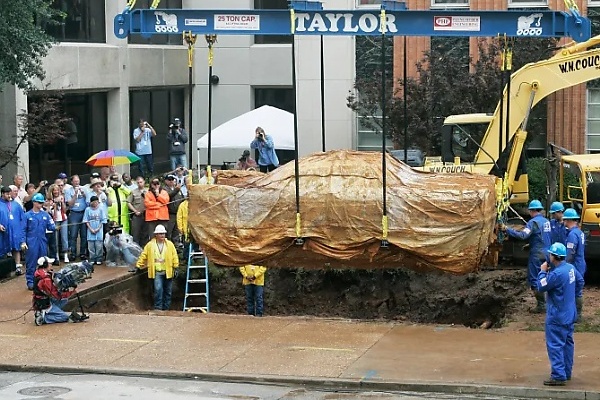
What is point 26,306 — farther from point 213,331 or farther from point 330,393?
point 330,393

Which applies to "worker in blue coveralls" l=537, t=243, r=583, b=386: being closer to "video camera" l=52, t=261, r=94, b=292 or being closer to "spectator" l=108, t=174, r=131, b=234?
"video camera" l=52, t=261, r=94, b=292

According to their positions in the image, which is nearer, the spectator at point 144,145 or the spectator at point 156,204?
the spectator at point 156,204

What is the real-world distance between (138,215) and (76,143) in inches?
378

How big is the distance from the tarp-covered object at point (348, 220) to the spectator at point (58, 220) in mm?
6566

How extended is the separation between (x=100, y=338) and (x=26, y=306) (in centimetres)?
289

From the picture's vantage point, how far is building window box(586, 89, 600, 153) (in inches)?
1194

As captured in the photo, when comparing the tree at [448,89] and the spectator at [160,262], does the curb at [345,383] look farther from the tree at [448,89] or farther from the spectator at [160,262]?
the tree at [448,89]

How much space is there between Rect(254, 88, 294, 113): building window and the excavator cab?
15.6 metres

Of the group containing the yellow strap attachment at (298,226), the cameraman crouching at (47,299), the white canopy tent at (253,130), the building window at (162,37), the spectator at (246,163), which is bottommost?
the cameraman crouching at (47,299)

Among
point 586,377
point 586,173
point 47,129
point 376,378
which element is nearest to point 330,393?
point 376,378

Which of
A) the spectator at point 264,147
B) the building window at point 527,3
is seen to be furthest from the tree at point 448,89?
the spectator at point 264,147

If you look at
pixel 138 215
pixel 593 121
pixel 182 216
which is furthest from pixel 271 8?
pixel 182 216

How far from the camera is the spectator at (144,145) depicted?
102 feet

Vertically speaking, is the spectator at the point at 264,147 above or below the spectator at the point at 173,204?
above
